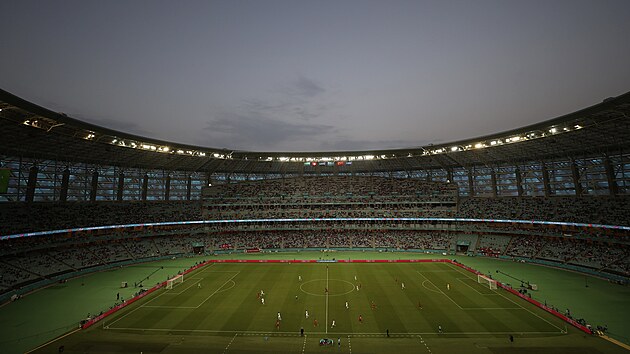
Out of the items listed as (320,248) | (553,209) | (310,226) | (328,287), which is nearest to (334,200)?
(310,226)

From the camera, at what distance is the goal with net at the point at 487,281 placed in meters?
43.4

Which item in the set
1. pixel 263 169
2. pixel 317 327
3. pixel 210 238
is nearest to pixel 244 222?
pixel 210 238

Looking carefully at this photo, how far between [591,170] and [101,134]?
325 feet

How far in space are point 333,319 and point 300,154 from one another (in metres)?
59.6

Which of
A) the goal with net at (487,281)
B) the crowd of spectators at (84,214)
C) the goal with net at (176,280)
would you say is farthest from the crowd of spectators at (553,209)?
the crowd of spectators at (84,214)

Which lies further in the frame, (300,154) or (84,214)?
(300,154)

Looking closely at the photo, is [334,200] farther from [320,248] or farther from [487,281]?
[487,281]

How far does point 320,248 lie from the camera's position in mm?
78312

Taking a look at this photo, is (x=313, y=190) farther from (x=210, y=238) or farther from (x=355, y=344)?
(x=355, y=344)

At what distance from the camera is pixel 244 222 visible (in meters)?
83.9

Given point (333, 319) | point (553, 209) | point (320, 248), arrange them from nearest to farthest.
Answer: point (333, 319), point (553, 209), point (320, 248)

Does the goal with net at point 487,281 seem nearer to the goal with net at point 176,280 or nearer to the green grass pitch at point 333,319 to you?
the green grass pitch at point 333,319

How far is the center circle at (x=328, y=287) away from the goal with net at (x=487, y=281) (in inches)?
736

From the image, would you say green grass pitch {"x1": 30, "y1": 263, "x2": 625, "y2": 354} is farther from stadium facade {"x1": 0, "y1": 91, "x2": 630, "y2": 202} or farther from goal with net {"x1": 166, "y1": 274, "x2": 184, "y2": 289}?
stadium facade {"x1": 0, "y1": 91, "x2": 630, "y2": 202}
